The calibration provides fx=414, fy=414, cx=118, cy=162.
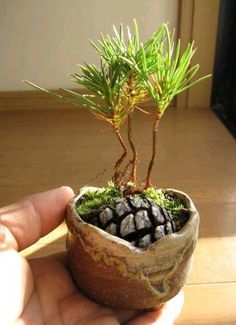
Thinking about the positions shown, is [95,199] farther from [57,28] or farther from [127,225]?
[57,28]

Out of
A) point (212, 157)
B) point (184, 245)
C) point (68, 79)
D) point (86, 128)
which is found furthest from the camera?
point (68, 79)

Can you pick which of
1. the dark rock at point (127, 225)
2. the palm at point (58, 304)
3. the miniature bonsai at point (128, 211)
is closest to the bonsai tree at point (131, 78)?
the miniature bonsai at point (128, 211)

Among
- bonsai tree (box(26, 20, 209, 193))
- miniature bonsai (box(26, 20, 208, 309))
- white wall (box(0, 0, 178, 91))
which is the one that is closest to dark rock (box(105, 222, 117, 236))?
miniature bonsai (box(26, 20, 208, 309))

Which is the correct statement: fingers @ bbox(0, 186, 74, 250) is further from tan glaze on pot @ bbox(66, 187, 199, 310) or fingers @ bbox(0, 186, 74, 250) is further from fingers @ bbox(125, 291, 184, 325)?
fingers @ bbox(125, 291, 184, 325)

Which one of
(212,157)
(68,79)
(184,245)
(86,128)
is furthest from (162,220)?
(68,79)

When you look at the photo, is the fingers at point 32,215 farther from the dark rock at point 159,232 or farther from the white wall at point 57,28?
the white wall at point 57,28

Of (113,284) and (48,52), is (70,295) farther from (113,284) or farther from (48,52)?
(48,52)
